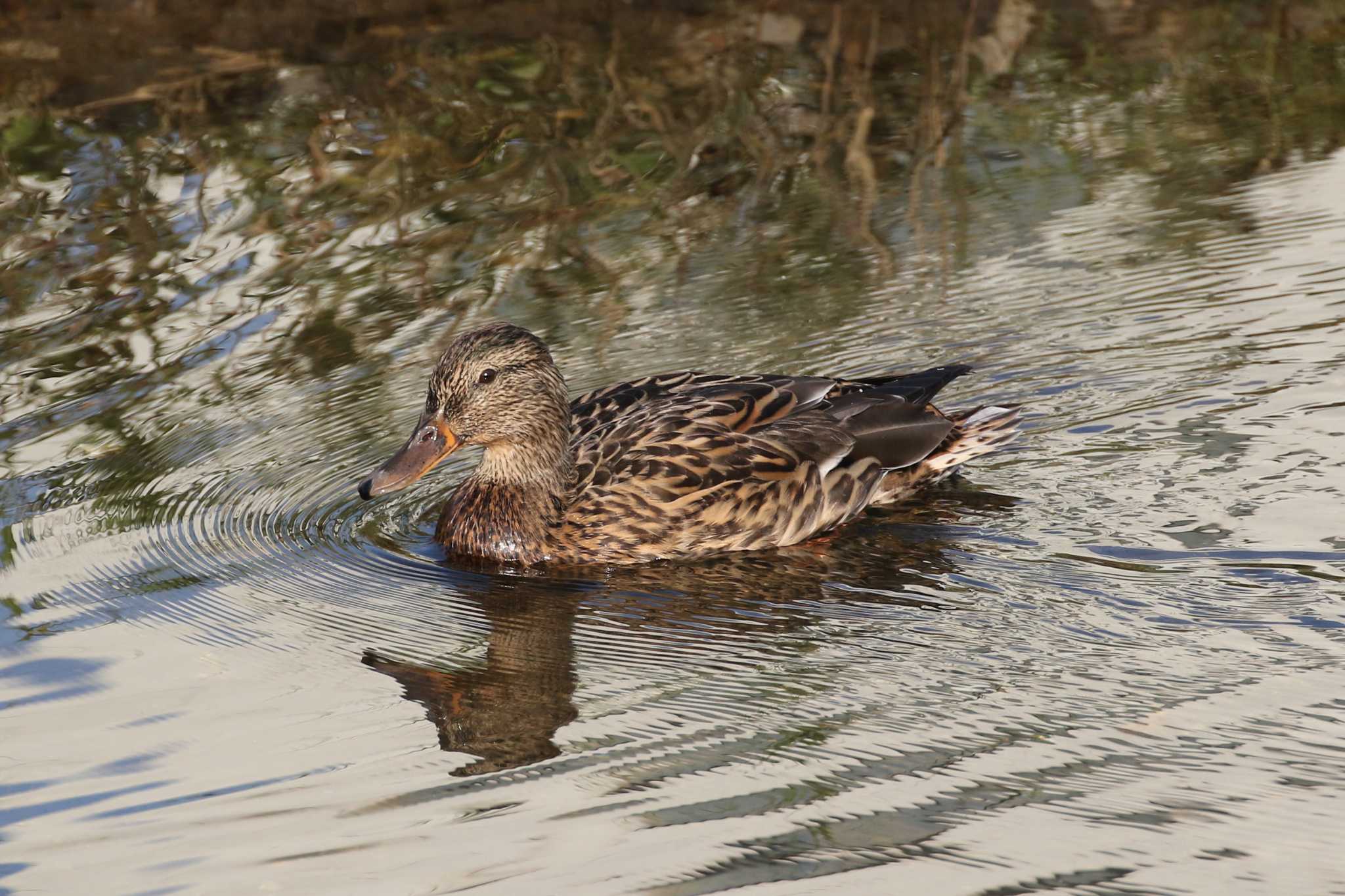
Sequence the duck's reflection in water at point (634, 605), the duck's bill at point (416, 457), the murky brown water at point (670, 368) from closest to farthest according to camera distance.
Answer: the murky brown water at point (670, 368) → the duck's reflection in water at point (634, 605) → the duck's bill at point (416, 457)

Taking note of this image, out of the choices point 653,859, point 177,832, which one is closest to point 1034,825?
point 653,859

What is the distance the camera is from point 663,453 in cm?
751

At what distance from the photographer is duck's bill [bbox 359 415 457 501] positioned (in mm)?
7332

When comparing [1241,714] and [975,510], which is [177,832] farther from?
[975,510]

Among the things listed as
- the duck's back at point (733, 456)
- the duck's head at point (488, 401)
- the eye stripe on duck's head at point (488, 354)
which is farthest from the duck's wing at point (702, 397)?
the eye stripe on duck's head at point (488, 354)

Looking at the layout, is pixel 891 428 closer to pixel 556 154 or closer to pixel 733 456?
pixel 733 456

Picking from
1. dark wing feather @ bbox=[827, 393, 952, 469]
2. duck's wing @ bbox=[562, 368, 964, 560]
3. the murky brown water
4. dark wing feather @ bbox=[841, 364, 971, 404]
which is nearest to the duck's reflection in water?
the murky brown water

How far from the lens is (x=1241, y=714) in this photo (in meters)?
5.38

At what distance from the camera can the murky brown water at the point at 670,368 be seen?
5012mm

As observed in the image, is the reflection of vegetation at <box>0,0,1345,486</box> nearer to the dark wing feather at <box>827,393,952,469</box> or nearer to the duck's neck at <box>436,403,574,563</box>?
the dark wing feather at <box>827,393,952,469</box>

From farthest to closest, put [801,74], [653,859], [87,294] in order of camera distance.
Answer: [801,74], [87,294], [653,859]

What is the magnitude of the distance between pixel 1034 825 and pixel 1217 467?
9.65 feet

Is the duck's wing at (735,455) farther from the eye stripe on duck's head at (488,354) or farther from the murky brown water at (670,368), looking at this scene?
the eye stripe on duck's head at (488,354)

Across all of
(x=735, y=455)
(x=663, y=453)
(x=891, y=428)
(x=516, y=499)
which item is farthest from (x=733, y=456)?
(x=516, y=499)
